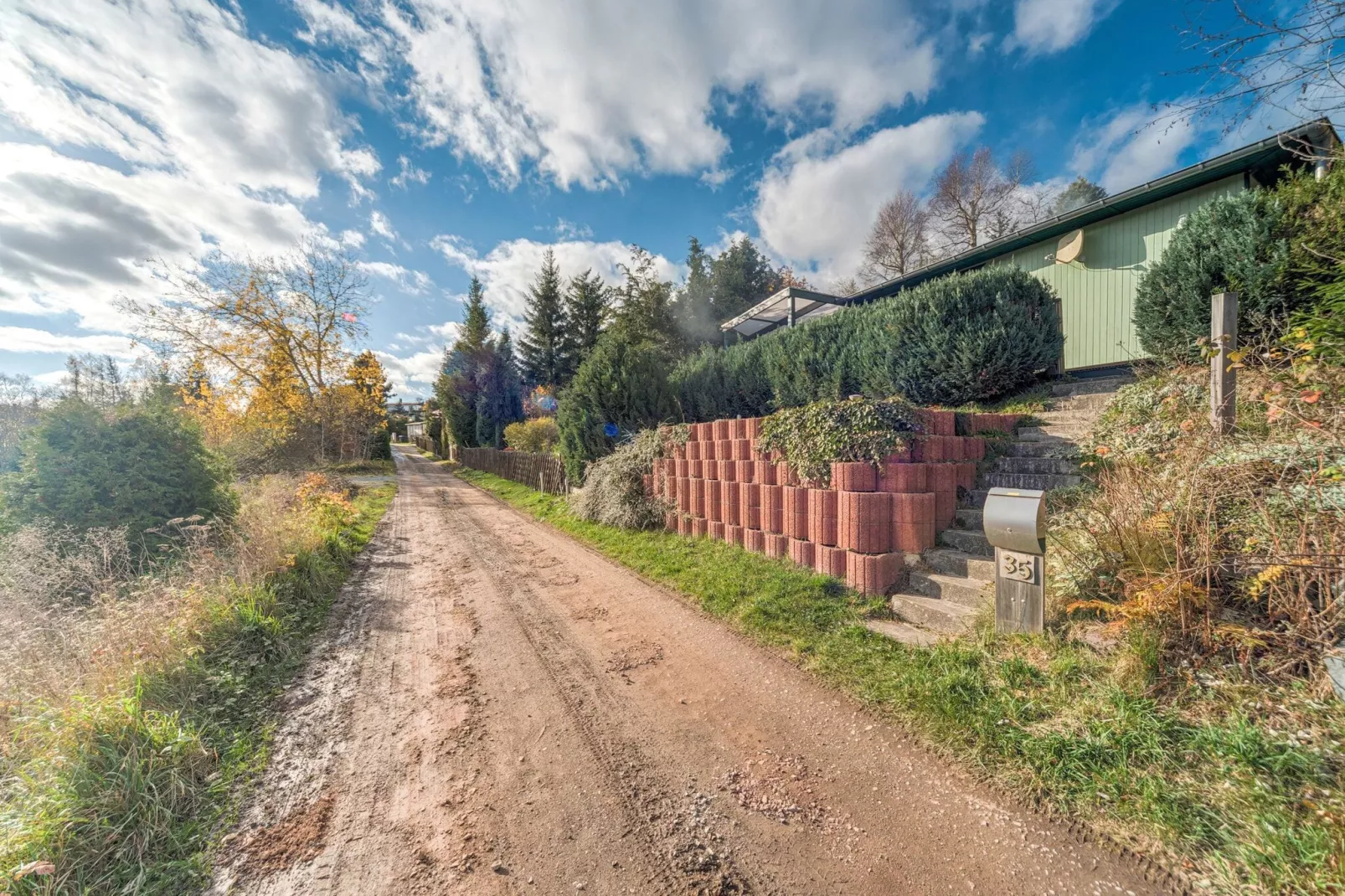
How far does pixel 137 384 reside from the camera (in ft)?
53.4

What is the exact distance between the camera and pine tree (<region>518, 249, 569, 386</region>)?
26250 millimetres

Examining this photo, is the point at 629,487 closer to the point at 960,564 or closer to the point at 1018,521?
the point at 960,564

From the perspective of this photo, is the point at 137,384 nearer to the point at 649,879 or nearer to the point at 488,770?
the point at 488,770

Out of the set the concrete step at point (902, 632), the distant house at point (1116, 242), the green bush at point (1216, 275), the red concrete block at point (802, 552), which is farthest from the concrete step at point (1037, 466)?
the distant house at point (1116, 242)

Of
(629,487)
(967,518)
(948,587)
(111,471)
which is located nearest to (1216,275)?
(967,518)

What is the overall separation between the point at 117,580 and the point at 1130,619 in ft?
25.6

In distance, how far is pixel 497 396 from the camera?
25.0 metres

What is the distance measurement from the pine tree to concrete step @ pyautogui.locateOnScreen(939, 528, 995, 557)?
80.0 feet

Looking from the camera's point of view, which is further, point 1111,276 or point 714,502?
point 1111,276

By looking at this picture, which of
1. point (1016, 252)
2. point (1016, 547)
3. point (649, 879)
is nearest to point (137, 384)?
point (649, 879)

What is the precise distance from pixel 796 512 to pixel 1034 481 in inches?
88.8

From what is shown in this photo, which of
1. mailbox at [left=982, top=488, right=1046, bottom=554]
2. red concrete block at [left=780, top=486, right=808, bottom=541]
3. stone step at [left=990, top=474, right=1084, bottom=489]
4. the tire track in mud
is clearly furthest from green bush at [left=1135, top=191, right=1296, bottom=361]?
the tire track in mud

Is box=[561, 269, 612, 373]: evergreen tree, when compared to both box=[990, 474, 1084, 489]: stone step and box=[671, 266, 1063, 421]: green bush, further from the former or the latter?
box=[990, 474, 1084, 489]: stone step

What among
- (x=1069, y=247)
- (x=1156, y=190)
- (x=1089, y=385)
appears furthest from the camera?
(x=1069, y=247)
